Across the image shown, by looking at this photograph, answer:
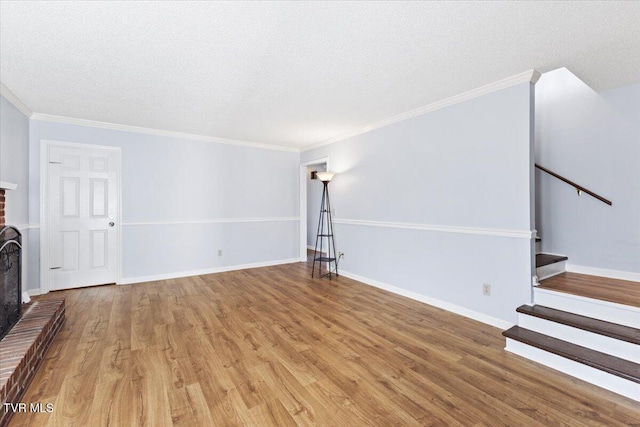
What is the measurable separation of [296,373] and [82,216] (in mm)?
4040

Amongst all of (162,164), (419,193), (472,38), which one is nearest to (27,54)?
(162,164)

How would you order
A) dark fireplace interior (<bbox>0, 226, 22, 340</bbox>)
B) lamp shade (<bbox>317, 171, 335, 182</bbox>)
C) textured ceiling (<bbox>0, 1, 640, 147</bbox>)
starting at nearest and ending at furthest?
textured ceiling (<bbox>0, 1, 640, 147</bbox>) < dark fireplace interior (<bbox>0, 226, 22, 340</bbox>) < lamp shade (<bbox>317, 171, 335, 182</bbox>)

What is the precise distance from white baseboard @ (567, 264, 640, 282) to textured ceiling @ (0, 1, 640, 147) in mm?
1942

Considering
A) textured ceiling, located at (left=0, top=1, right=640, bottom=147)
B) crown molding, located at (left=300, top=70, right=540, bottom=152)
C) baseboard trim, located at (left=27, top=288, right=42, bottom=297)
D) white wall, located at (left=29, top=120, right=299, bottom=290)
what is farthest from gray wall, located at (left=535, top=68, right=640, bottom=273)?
baseboard trim, located at (left=27, top=288, right=42, bottom=297)

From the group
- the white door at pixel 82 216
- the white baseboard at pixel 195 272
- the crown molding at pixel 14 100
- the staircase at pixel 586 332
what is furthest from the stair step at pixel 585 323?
the crown molding at pixel 14 100

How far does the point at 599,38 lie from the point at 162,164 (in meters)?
5.32

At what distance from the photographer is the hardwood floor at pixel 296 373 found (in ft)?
5.29

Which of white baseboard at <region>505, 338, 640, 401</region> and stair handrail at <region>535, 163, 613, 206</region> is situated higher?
stair handrail at <region>535, 163, 613, 206</region>

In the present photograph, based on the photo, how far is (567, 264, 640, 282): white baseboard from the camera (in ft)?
9.21

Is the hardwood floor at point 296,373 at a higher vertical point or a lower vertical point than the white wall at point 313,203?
lower

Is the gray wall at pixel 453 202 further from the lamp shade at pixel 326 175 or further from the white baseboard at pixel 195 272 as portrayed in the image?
the white baseboard at pixel 195 272

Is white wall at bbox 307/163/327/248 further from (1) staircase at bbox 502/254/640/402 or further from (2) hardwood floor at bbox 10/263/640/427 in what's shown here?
(1) staircase at bbox 502/254/640/402

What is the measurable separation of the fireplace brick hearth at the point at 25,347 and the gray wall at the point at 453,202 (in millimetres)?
3618

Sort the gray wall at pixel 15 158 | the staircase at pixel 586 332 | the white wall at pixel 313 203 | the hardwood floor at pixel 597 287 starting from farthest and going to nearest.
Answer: the white wall at pixel 313 203, the gray wall at pixel 15 158, the hardwood floor at pixel 597 287, the staircase at pixel 586 332
